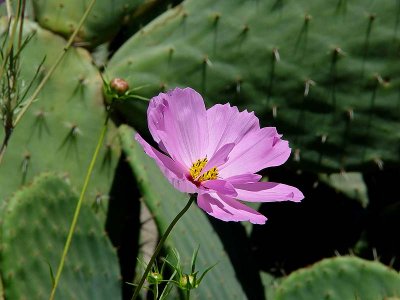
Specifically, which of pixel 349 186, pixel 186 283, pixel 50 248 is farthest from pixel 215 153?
pixel 349 186

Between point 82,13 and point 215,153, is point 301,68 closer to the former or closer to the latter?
point 82,13

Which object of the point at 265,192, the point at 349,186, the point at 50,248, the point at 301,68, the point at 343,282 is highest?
the point at 265,192

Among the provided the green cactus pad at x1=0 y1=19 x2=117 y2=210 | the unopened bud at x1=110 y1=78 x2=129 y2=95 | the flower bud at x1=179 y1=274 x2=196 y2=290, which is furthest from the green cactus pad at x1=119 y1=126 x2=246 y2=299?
the flower bud at x1=179 y1=274 x2=196 y2=290

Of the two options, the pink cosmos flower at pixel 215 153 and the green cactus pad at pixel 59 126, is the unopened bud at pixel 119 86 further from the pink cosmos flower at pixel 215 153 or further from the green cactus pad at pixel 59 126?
the green cactus pad at pixel 59 126

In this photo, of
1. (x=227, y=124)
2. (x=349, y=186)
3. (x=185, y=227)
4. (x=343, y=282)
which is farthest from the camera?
(x=349, y=186)

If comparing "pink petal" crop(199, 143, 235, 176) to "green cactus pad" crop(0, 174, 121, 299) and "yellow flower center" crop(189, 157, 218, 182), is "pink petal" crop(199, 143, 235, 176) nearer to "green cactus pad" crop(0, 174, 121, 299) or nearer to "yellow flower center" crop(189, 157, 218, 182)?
"yellow flower center" crop(189, 157, 218, 182)

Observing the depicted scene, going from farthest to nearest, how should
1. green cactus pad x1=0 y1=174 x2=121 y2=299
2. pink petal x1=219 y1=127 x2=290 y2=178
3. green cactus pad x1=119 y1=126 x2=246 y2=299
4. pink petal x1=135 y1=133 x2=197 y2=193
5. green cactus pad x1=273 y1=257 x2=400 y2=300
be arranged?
1. green cactus pad x1=119 y1=126 x2=246 y2=299
2. green cactus pad x1=273 y1=257 x2=400 y2=300
3. green cactus pad x1=0 y1=174 x2=121 y2=299
4. pink petal x1=219 y1=127 x2=290 y2=178
5. pink petal x1=135 y1=133 x2=197 y2=193

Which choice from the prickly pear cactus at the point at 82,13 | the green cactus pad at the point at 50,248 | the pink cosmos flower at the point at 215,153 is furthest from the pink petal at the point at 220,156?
the prickly pear cactus at the point at 82,13
